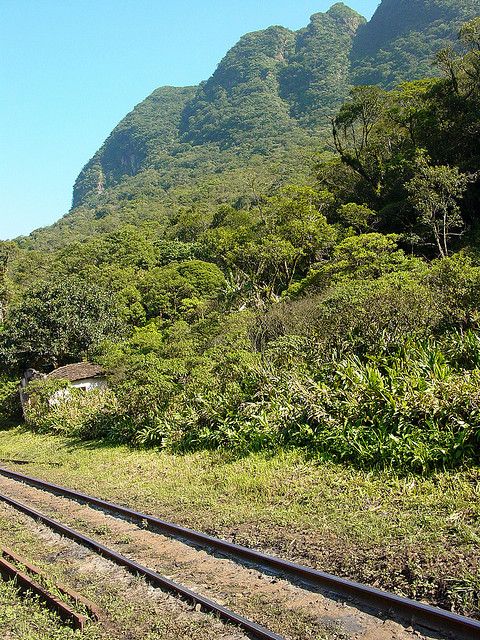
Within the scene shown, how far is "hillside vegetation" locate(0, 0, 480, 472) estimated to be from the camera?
10836 millimetres

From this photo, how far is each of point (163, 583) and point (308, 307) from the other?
58.1 feet

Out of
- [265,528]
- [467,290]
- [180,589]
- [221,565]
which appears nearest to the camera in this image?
[180,589]

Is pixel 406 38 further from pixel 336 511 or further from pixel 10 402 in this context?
pixel 336 511

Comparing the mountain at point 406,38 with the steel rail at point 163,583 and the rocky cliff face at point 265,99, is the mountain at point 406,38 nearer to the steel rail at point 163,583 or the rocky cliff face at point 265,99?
the rocky cliff face at point 265,99

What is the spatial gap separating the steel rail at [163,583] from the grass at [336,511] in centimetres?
137

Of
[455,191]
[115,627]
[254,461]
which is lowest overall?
[254,461]

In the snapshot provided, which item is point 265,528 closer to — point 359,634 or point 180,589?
point 180,589

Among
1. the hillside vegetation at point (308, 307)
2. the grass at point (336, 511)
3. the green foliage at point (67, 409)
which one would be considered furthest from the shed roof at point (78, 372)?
the grass at point (336, 511)

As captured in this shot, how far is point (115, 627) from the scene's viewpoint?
219 inches

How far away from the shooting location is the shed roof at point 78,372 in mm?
30562

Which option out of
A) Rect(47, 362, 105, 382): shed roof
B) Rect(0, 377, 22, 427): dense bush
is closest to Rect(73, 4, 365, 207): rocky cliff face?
Rect(47, 362, 105, 382): shed roof

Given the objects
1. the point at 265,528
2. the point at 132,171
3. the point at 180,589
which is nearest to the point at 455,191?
the point at 265,528

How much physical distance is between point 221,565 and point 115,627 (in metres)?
1.77

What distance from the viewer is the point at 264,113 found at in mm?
144125
